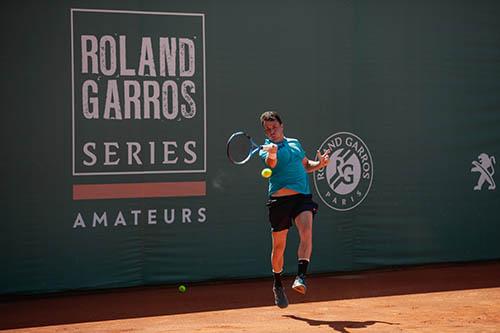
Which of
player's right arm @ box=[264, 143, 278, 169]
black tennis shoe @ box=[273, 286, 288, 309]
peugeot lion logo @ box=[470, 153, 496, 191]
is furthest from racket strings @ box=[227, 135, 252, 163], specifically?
peugeot lion logo @ box=[470, 153, 496, 191]

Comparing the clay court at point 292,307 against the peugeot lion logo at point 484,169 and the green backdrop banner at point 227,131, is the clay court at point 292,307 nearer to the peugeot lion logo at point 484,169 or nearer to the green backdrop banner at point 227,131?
the green backdrop banner at point 227,131

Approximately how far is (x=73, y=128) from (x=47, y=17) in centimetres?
102

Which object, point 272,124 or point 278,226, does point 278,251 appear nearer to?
point 278,226

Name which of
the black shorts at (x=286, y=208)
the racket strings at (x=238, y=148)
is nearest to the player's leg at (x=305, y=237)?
the black shorts at (x=286, y=208)

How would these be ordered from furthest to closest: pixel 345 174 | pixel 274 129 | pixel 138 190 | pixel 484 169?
pixel 484 169 → pixel 345 174 → pixel 138 190 → pixel 274 129

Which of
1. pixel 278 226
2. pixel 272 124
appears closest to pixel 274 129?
pixel 272 124

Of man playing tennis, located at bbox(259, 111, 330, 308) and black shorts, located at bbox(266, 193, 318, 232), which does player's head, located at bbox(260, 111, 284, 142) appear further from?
black shorts, located at bbox(266, 193, 318, 232)

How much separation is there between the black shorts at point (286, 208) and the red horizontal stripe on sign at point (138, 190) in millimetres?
1681

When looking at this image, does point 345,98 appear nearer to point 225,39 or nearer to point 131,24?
point 225,39

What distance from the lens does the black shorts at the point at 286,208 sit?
7.11m

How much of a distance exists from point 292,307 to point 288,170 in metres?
1.20

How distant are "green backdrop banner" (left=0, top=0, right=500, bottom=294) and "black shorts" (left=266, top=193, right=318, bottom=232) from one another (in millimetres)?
1703

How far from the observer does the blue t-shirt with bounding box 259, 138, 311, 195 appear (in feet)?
23.2

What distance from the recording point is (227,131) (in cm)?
880
